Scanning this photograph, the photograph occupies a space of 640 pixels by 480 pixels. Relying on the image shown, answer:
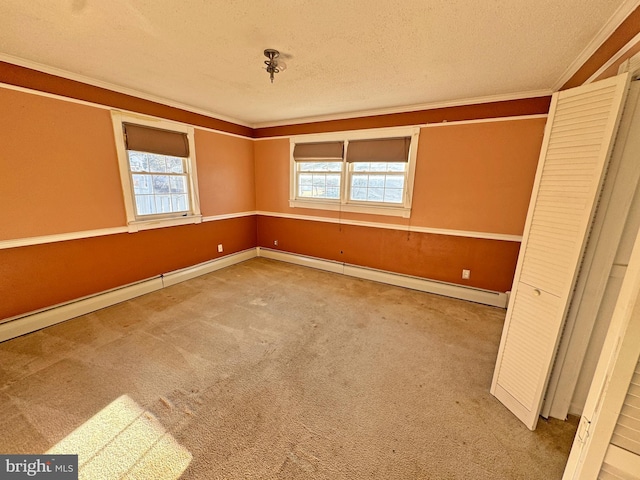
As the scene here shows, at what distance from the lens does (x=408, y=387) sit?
75.9 inches

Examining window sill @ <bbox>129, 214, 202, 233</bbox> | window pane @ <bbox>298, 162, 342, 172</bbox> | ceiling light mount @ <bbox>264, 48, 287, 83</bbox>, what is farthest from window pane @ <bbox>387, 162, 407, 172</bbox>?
window sill @ <bbox>129, 214, 202, 233</bbox>

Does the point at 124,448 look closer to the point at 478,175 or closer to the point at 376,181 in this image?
the point at 376,181

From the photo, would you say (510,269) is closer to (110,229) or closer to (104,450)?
(104,450)

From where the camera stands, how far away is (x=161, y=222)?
11.1 feet

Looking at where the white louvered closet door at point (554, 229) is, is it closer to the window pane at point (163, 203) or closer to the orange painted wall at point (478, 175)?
the orange painted wall at point (478, 175)

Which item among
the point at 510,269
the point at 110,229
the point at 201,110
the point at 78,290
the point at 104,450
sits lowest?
the point at 104,450

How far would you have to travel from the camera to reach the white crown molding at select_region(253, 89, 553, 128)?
8.87ft

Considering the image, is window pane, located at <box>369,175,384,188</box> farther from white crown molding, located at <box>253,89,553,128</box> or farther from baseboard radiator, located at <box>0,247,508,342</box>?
baseboard radiator, located at <box>0,247,508,342</box>

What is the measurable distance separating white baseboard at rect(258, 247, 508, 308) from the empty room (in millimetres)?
35

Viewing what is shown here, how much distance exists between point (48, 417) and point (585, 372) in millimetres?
3399

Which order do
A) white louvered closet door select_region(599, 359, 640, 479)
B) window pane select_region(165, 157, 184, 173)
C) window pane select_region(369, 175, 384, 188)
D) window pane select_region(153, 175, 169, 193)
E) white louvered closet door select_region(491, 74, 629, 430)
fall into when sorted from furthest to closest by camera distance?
window pane select_region(369, 175, 384, 188)
window pane select_region(165, 157, 184, 173)
window pane select_region(153, 175, 169, 193)
white louvered closet door select_region(491, 74, 629, 430)
white louvered closet door select_region(599, 359, 640, 479)

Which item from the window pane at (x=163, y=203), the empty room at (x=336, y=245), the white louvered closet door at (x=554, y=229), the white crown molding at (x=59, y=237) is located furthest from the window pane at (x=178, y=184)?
the white louvered closet door at (x=554, y=229)

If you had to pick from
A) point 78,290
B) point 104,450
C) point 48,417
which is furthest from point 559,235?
point 78,290

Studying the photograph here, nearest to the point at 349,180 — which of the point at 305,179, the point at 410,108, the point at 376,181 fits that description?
the point at 376,181
